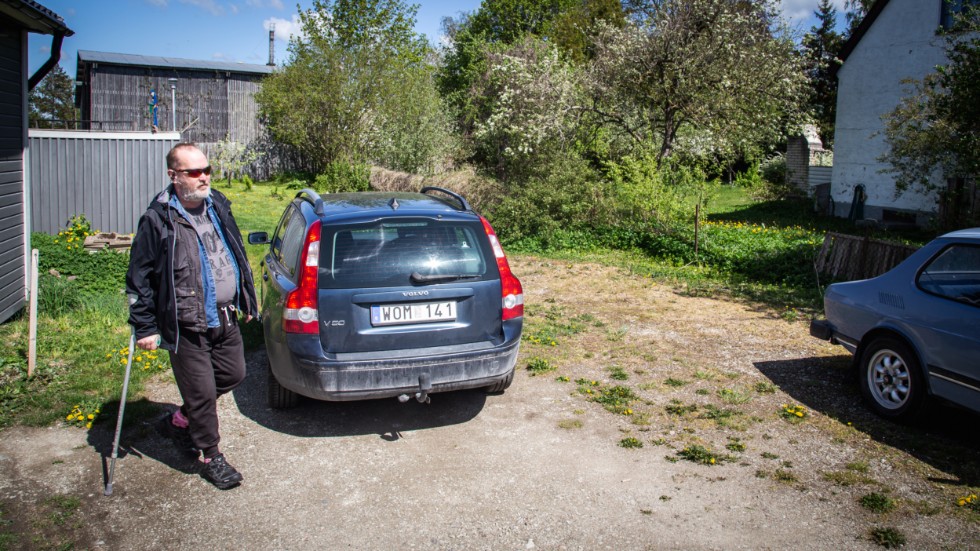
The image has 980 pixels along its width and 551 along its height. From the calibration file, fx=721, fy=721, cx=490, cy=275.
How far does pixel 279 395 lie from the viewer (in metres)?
5.52

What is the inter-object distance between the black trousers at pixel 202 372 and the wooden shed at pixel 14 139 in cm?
463

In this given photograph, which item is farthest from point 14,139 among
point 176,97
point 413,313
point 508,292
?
point 176,97

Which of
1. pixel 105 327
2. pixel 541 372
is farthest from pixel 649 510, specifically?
pixel 105 327

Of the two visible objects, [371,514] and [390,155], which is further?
[390,155]

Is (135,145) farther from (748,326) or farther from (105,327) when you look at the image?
(748,326)

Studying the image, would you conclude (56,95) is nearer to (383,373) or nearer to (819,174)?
(819,174)

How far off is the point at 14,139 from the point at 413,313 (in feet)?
20.3

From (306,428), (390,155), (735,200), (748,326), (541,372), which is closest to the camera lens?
(306,428)

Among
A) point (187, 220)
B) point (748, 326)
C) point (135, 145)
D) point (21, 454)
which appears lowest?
point (21, 454)

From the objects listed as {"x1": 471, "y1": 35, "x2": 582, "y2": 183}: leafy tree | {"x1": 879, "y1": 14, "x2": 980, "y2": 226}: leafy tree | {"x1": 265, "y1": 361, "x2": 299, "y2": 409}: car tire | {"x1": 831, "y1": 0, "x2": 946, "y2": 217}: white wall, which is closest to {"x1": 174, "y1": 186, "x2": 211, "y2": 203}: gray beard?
{"x1": 265, "y1": 361, "x2": 299, "y2": 409}: car tire

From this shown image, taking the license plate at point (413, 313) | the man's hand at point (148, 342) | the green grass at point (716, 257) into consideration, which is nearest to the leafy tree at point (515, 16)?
the green grass at point (716, 257)

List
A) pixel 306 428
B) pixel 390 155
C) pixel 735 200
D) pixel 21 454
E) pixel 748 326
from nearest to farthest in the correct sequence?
1. pixel 21 454
2. pixel 306 428
3. pixel 748 326
4. pixel 390 155
5. pixel 735 200

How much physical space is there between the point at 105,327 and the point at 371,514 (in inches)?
189

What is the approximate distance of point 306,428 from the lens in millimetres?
5328
